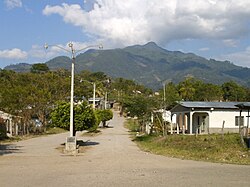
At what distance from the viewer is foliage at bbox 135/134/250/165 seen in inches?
862

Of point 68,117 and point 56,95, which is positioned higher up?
point 56,95

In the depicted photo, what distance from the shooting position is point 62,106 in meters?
31.8

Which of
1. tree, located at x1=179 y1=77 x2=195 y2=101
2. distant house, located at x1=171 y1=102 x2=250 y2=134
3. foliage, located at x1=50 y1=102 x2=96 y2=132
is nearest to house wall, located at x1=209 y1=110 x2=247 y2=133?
distant house, located at x1=171 y1=102 x2=250 y2=134

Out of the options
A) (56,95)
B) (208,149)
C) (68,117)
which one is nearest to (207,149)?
(208,149)

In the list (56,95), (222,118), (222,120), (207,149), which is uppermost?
(56,95)

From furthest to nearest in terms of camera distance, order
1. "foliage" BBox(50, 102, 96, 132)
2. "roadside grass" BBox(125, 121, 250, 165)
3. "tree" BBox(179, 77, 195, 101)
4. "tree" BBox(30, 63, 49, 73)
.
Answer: "tree" BBox(30, 63, 49, 73) < "tree" BBox(179, 77, 195, 101) < "foliage" BBox(50, 102, 96, 132) < "roadside grass" BBox(125, 121, 250, 165)

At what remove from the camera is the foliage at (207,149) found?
21.9 meters

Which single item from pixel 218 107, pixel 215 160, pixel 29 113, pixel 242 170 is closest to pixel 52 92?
pixel 29 113

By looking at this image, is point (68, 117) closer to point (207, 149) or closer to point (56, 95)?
point (207, 149)

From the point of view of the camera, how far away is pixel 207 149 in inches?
968

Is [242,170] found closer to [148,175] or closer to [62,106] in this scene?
[148,175]

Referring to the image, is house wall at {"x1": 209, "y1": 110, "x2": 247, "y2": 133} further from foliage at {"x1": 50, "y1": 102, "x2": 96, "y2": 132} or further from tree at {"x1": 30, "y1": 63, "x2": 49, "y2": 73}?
tree at {"x1": 30, "y1": 63, "x2": 49, "y2": 73}

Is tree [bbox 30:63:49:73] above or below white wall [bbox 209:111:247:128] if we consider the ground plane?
Result: above

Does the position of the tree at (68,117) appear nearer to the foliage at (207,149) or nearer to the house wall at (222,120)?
the foliage at (207,149)
